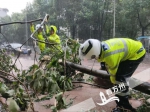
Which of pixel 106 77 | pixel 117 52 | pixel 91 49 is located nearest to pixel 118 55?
pixel 117 52

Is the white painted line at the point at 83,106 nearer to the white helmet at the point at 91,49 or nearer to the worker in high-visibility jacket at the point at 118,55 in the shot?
the worker in high-visibility jacket at the point at 118,55

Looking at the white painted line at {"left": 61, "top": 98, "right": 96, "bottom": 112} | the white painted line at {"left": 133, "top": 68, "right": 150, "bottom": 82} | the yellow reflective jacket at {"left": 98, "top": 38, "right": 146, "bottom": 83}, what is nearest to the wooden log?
the yellow reflective jacket at {"left": 98, "top": 38, "right": 146, "bottom": 83}

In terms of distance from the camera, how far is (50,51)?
4.14 metres

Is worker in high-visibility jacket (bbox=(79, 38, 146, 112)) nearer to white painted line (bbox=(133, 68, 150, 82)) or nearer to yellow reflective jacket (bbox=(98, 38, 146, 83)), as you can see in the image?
yellow reflective jacket (bbox=(98, 38, 146, 83))

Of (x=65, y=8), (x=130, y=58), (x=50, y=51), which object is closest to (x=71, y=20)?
(x=65, y=8)

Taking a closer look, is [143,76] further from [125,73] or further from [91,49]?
[91,49]

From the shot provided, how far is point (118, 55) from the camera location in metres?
2.38

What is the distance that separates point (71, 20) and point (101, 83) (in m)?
5.38

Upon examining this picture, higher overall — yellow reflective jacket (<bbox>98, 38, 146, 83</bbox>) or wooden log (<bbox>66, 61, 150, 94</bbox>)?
yellow reflective jacket (<bbox>98, 38, 146, 83</bbox>)

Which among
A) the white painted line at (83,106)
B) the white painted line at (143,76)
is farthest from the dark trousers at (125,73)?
the white painted line at (143,76)

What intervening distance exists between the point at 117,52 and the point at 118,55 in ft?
0.14

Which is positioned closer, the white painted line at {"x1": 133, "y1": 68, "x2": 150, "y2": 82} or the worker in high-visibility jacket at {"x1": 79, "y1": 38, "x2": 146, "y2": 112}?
the worker in high-visibility jacket at {"x1": 79, "y1": 38, "x2": 146, "y2": 112}

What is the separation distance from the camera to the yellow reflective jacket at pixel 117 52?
232 centimetres

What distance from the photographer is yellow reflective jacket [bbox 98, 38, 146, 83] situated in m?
2.32
